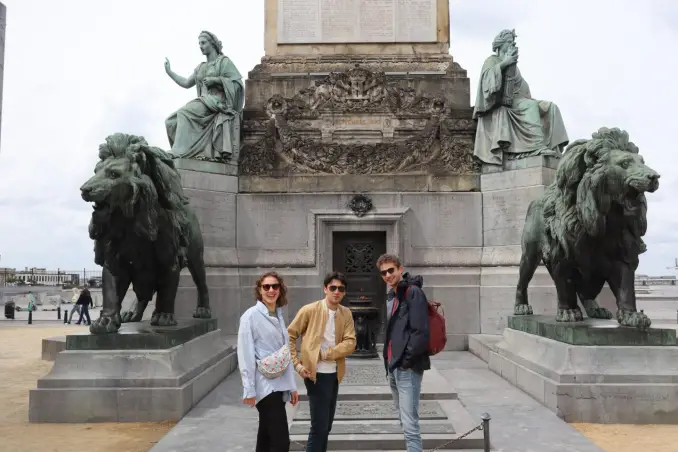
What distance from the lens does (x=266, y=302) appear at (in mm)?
4840

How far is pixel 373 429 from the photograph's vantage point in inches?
257

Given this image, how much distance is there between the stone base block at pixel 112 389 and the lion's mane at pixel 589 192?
5.26 metres

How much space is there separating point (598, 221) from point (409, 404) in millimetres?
4014

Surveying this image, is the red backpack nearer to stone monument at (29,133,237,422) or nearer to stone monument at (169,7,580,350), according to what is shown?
stone monument at (29,133,237,422)

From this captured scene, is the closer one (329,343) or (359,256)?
(329,343)

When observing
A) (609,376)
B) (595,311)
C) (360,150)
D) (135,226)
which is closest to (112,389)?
(135,226)

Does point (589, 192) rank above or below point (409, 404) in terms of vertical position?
above

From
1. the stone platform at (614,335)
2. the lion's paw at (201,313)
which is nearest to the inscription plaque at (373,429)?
the stone platform at (614,335)

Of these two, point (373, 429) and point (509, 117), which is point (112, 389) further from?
point (509, 117)

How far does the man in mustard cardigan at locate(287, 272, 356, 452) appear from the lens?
5086mm

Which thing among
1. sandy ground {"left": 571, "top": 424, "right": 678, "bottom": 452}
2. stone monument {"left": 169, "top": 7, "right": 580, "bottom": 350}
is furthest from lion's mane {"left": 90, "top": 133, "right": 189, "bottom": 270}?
sandy ground {"left": 571, "top": 424, "right": 678, "bottom": 452}

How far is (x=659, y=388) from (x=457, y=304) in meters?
6.36

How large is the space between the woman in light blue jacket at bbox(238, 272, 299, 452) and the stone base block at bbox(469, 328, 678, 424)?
4.13m

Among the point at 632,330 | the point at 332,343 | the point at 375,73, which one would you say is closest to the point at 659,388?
the point at 632,330
